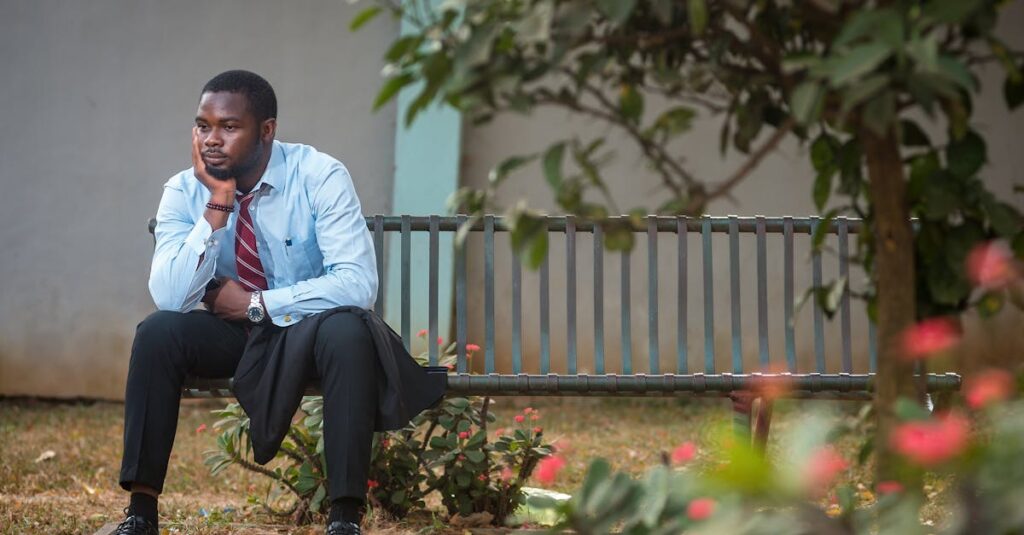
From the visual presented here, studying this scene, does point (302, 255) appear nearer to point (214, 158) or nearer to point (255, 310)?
point (255, 310)

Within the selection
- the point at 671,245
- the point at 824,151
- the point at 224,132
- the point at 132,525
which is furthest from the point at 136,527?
the point at 671,245

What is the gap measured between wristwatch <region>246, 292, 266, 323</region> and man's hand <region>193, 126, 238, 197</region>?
0.29 meters

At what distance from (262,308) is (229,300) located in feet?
0.38

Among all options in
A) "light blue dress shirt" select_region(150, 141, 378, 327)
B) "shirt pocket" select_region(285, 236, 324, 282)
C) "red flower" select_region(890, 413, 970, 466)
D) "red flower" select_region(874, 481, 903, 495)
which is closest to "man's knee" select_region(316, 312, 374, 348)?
"light blue dress shirt" select_region(150, 141, 378, 327)

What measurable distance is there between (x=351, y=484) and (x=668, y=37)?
5.14ft

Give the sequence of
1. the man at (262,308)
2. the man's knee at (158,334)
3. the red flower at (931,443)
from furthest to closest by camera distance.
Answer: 1. the man's knee at (158,334)
2. the man at (262,308)
3. the red flower at (931,443)

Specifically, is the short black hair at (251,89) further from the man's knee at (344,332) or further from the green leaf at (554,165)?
the green leaf at (554,165)

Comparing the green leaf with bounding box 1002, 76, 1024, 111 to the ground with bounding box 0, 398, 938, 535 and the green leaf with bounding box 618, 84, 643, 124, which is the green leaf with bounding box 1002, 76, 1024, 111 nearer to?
the green leaf with bounding box 618, 84, 643, 124

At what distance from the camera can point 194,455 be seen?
226 inches

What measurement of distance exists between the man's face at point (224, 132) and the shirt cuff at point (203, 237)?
6.7 inches

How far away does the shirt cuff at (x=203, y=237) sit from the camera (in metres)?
3.61

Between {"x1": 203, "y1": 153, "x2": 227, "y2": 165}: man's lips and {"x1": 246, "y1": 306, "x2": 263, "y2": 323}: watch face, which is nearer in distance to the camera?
{"x1": 246, "y1": 306, "x2": 263, "y2": 323}: watch face

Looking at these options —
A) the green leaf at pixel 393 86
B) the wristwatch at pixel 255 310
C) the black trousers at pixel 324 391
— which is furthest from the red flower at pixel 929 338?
the wristwatch at pixel 255 310

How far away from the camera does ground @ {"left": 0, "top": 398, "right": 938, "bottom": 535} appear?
3.86m
